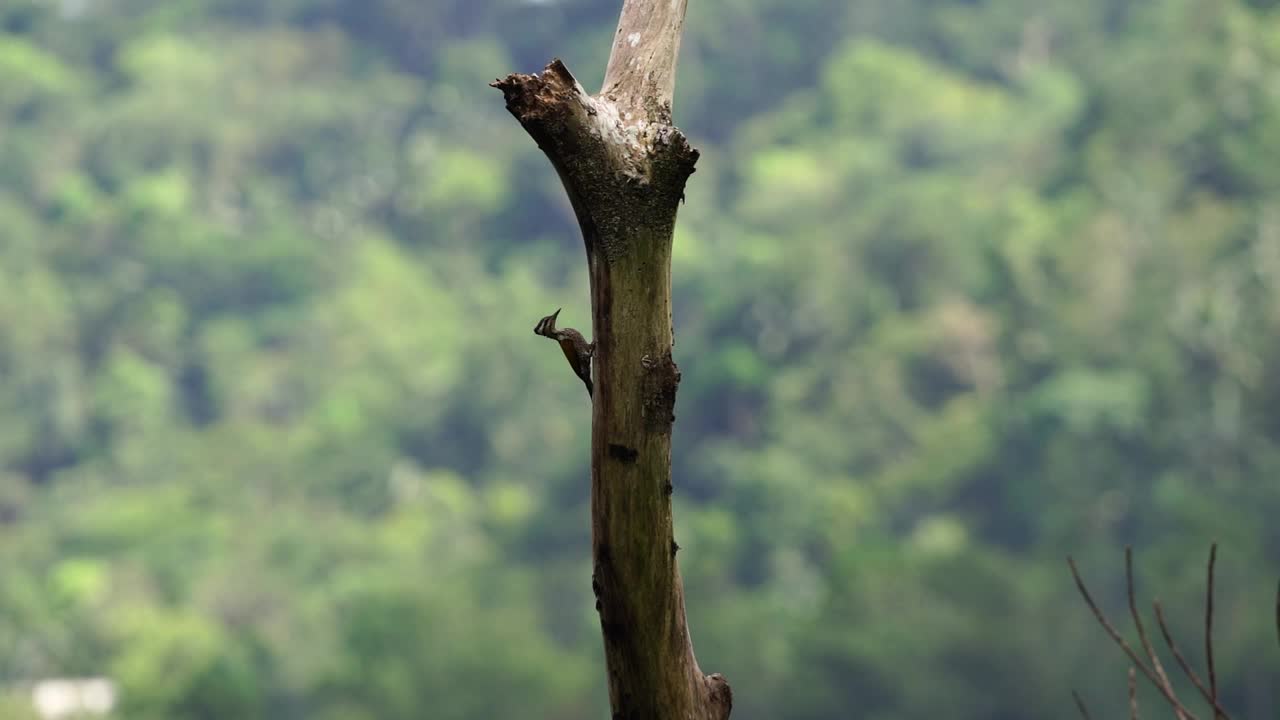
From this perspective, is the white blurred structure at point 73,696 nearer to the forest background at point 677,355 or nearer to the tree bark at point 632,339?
the forest background at point 677,355

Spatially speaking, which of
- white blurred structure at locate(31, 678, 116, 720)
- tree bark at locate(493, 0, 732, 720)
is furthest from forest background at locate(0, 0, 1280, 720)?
tree bark at locate(493, 0, 732, 720)

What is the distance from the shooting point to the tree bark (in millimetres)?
1601

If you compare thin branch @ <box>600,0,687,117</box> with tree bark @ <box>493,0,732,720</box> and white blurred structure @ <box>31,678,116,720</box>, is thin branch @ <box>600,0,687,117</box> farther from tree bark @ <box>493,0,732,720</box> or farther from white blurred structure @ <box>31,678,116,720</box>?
white blurred structure @ <box>31,678,116,720</box>

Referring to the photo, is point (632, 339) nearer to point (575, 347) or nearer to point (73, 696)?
point (575, 347)

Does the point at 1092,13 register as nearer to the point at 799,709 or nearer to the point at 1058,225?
the point at 1058,225

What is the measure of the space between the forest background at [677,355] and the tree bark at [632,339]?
14.6m

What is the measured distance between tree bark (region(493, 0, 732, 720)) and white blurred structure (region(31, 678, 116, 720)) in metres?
20.3

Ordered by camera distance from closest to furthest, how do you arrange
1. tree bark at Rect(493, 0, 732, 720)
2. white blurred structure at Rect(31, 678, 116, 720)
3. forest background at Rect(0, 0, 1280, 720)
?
1. tree bark at Rect(493, 0, 732, 720)
2. forest background at Rect(0, 0, 1280, 720)
3. white blurred structure at Rect(31, 678, 116, 720)

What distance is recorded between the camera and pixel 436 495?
27.7m

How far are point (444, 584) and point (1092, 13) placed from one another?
19.4 meters

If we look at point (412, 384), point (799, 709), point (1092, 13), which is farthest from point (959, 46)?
point (799, 709)

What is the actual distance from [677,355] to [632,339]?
920 inches

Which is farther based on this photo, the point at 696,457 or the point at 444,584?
the point at 696,457

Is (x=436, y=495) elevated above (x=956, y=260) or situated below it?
below
